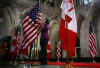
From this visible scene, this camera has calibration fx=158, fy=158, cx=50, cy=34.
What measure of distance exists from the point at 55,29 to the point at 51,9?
7.73 feet

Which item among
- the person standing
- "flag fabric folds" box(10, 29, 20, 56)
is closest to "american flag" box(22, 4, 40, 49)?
the person standing

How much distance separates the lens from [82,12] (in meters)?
15.9

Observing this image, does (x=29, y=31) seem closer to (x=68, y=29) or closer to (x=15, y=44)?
(x=68, y=29)

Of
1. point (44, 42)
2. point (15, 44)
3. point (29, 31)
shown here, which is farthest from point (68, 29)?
point (15, 44)

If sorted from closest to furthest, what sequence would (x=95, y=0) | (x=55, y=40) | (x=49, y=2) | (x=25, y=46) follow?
(x=25, y=46) → (x=95, y=0) → (x=55, y=40) → (x=49, y=2)

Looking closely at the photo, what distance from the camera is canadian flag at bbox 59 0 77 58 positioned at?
493 cm

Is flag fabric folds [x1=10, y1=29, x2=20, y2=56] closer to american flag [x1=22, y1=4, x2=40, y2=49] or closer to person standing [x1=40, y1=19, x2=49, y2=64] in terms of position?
person standing [x1=40, y1=19, x2=49, y2=64]

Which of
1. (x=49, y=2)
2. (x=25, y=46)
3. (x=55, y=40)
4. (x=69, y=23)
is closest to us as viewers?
(x=69, y=23)

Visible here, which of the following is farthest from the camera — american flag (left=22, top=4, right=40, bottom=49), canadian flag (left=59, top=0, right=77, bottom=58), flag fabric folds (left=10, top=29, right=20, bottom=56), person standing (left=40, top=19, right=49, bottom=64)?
flag fabric folds (left=10, top=29, right=20, bottom=56)

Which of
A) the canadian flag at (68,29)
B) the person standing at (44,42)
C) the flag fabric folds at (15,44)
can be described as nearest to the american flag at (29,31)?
the canadian flag at (68,29)

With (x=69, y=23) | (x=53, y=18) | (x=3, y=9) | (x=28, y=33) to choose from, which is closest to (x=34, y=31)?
(x=28, y=33)

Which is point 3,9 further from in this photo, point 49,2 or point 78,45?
point 49,2

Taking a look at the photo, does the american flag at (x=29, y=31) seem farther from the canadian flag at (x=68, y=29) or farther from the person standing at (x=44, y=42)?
the person standing at (x=44, y=42)

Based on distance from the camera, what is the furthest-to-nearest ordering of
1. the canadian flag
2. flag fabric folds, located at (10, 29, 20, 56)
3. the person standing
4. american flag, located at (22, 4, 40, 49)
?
flag fabric folds, located at (10, 29, 20, 56) → the person standing → american flag, located at (22, 4, 40, 49) → the canadian flag
